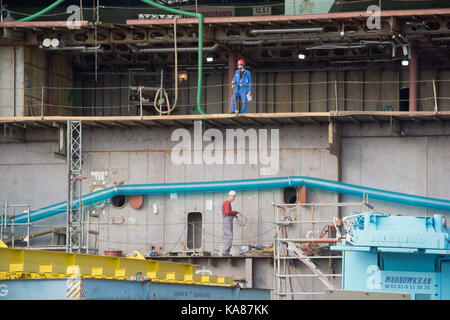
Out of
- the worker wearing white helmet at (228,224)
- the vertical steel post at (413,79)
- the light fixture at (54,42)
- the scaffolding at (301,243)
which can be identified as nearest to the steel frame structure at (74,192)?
the light fixture at (54,42)

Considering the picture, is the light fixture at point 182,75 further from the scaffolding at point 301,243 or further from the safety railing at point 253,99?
the scaffolding at point 301,243

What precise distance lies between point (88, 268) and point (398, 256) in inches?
261

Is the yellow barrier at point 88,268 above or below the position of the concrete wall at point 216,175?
below

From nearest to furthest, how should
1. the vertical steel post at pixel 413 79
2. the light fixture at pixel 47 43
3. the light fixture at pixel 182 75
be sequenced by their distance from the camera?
the vertical steel post at pixel 413 79, the light fixture at pixel 47 43, the light fixture at pixel 182 75

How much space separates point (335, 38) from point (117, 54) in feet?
26.4

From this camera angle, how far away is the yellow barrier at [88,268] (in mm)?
17359

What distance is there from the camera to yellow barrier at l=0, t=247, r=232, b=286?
17.4m

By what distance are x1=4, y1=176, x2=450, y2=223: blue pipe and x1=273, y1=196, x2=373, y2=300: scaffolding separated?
0.61m

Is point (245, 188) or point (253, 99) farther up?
point (253, 99)

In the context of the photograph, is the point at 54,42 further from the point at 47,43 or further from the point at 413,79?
the point at 413,79

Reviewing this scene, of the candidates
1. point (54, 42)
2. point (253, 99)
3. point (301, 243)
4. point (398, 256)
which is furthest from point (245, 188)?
point (398, 256)

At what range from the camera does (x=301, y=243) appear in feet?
91.0

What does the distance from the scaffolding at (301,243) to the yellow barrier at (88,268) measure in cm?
313
